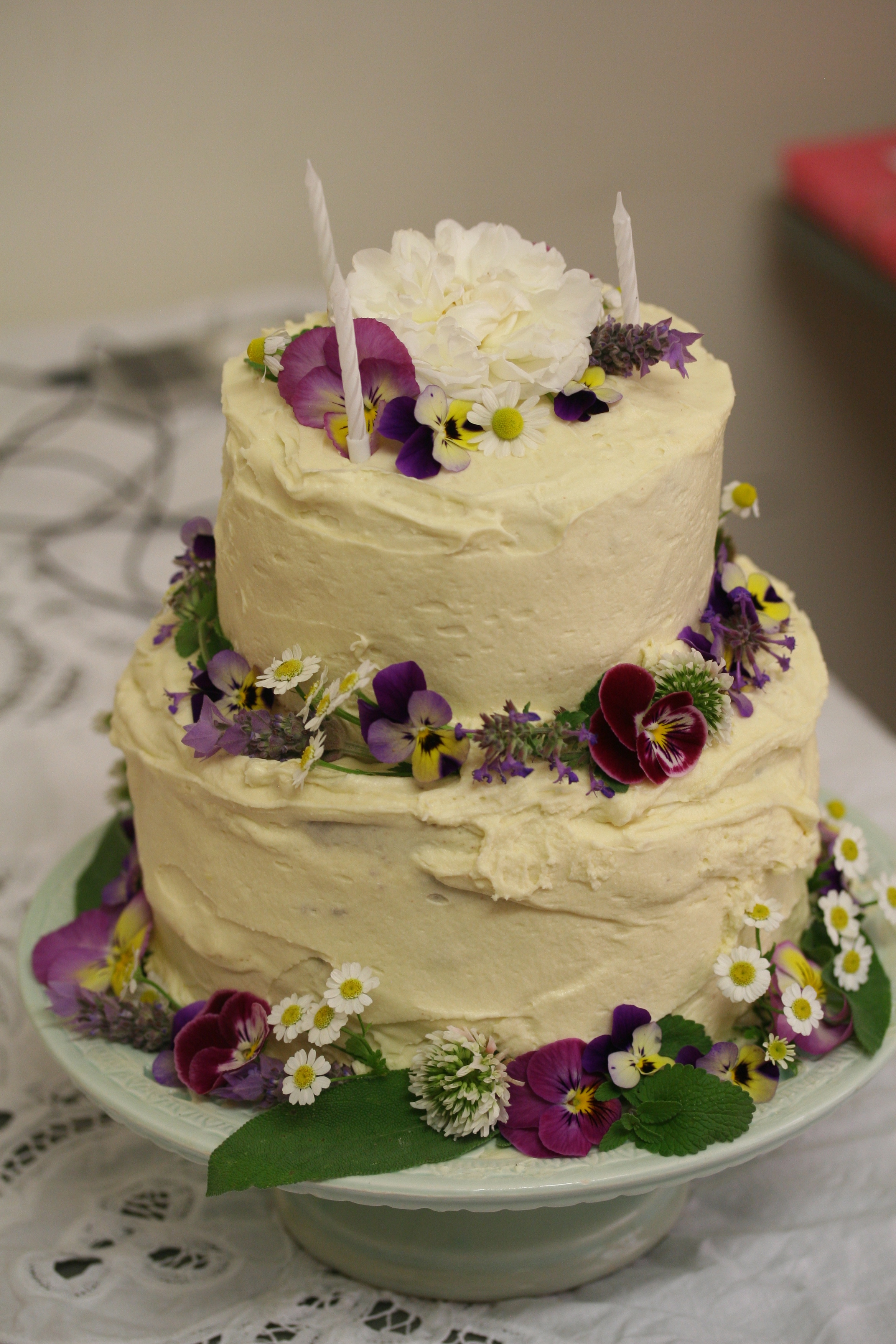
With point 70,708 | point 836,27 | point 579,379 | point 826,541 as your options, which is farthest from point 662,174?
A: point 579,379

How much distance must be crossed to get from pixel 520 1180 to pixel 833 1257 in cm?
59

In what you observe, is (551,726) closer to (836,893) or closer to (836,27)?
(836,893)

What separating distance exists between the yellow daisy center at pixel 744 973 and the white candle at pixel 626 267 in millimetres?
708

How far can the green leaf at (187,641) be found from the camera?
5.21 ft

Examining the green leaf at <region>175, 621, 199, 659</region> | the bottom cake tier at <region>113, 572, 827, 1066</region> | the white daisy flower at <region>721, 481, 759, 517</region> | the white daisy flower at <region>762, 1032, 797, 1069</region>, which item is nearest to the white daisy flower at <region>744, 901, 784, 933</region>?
the bottom cake tier at <region>113, 572, 827, 1066</region>

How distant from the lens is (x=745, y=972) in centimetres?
139

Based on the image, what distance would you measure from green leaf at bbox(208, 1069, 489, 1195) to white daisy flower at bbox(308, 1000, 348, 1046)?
7 centimetres

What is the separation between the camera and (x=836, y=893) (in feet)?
5.24

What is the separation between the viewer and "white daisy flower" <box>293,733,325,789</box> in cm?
130

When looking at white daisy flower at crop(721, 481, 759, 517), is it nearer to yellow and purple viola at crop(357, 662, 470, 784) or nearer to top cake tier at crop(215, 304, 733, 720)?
top cake tier at crop(215, 304, 733, 720)

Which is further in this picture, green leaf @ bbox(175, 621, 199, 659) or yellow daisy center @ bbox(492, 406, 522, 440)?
green leaf @ bbox(175, 621, 199, 659)

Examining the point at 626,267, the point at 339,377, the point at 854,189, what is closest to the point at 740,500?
the point at 626,267

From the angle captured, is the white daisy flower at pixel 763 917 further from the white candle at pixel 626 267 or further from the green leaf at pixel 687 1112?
the white candle at pixel 626 267

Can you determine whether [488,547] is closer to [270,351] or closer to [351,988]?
[270,351]
